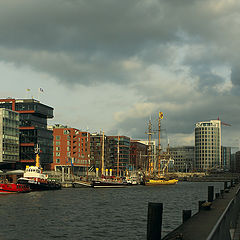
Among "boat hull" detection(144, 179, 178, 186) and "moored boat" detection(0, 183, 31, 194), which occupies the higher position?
"moored boat" detection(0, 183, 31, 194)

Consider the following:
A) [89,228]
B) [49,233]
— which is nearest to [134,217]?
[89,228]

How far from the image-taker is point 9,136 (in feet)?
482

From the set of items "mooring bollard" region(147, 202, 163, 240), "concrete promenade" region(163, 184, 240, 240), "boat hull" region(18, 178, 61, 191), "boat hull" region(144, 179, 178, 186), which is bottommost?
"boat hull" region(144, 179, 178, 186)

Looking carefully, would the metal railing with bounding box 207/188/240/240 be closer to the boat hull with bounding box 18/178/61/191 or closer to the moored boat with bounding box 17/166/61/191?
the boat hull with bounding box 18/178/61/191

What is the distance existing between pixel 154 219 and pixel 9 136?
136080 millimetres

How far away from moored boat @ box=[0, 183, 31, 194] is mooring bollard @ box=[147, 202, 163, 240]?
276 feet

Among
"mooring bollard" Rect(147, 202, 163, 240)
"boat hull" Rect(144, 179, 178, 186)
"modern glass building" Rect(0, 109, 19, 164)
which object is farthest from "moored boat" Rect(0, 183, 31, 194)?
"mooring bollard" Rect(147, 202, 163, 240)

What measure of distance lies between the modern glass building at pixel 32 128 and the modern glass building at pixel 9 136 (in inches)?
287

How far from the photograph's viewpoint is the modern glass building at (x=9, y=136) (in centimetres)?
14300

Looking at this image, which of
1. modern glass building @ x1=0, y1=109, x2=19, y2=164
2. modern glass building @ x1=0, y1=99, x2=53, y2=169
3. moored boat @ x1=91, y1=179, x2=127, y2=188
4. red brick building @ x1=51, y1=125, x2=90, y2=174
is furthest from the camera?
red brick building @ x1=51, y1=125, x2=90, y2=174

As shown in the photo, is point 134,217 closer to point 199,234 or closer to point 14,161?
point 199,234

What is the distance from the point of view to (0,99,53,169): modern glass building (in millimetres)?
159375

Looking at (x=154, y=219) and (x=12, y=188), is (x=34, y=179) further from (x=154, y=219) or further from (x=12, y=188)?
(x=154, y=219)

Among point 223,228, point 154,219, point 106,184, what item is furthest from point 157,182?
point 223,228
